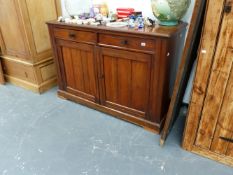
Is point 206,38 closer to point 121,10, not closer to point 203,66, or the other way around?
point 203,66

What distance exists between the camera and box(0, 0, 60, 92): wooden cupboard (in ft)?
7.54

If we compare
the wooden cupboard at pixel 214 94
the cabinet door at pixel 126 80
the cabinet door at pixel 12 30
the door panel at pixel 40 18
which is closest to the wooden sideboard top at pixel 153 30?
the cabinet door at pixel 126 80

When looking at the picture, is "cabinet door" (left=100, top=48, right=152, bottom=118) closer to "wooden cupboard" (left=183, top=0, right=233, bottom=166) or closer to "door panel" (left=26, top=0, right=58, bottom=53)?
"wooden cupboard" (left=183, top=0, right=233, bottom=166)

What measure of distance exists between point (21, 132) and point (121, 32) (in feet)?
4.52

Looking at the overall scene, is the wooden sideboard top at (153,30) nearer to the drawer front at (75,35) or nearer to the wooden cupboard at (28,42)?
the drawer front at (75,35)

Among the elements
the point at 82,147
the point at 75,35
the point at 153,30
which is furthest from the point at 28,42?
the point at 153,30

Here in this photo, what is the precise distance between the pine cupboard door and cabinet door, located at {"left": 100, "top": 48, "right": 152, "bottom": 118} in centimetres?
52

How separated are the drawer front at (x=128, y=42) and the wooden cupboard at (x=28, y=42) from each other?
1064 mm

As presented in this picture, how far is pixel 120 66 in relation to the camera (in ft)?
6.01

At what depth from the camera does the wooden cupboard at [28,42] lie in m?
2.30

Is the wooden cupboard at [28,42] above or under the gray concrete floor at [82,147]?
above

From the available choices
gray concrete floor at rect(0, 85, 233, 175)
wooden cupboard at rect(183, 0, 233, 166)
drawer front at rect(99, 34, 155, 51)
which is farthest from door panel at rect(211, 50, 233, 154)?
drawer front at rect(99, 34, 155, 51)

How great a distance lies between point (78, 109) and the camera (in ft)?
7.52

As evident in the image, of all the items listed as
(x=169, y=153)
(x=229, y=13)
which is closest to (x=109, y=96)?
(x=169, y=153)
